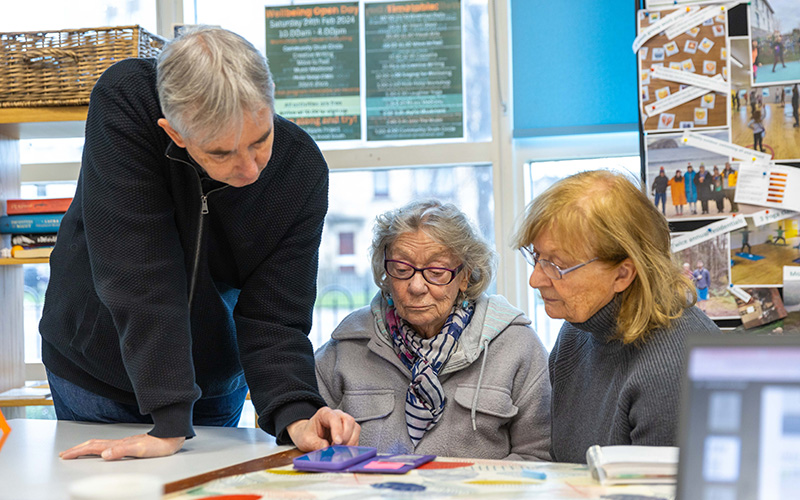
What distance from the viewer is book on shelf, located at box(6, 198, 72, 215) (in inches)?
105

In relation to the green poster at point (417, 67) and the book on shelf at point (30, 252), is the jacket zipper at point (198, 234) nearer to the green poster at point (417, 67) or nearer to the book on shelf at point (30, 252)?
the book on shelf at point (30, 252)

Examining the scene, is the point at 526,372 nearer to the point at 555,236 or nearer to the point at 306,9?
the point at 555,236

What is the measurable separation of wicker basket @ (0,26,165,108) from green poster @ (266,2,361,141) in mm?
674

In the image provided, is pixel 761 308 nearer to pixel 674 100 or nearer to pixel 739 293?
pixel 739 293

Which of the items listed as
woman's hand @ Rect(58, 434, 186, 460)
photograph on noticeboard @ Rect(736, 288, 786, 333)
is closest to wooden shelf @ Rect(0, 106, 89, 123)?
woman's hand @ Rect(58, 434, 186, 460)

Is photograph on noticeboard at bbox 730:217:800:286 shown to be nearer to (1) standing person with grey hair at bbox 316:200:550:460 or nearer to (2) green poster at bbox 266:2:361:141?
(1) standing person with grey hair at bbox 316:200:550:460

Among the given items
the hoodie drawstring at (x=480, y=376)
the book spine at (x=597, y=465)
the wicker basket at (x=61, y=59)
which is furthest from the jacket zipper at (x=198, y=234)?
the wicker basket at (x=61, y=59)

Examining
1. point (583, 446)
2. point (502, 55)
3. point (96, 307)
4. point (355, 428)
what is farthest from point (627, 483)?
point (502, 55)

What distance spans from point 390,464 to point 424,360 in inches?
25.7

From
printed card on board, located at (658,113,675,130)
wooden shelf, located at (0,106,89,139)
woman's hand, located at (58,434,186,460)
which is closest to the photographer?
woman's hand, located at (58,434,186,460)

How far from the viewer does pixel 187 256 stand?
1.50 meters

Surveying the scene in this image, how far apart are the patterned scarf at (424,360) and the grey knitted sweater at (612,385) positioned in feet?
0.88

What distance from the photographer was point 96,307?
1.48 metres

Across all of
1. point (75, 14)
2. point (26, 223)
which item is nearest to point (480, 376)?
point (26, 223)
